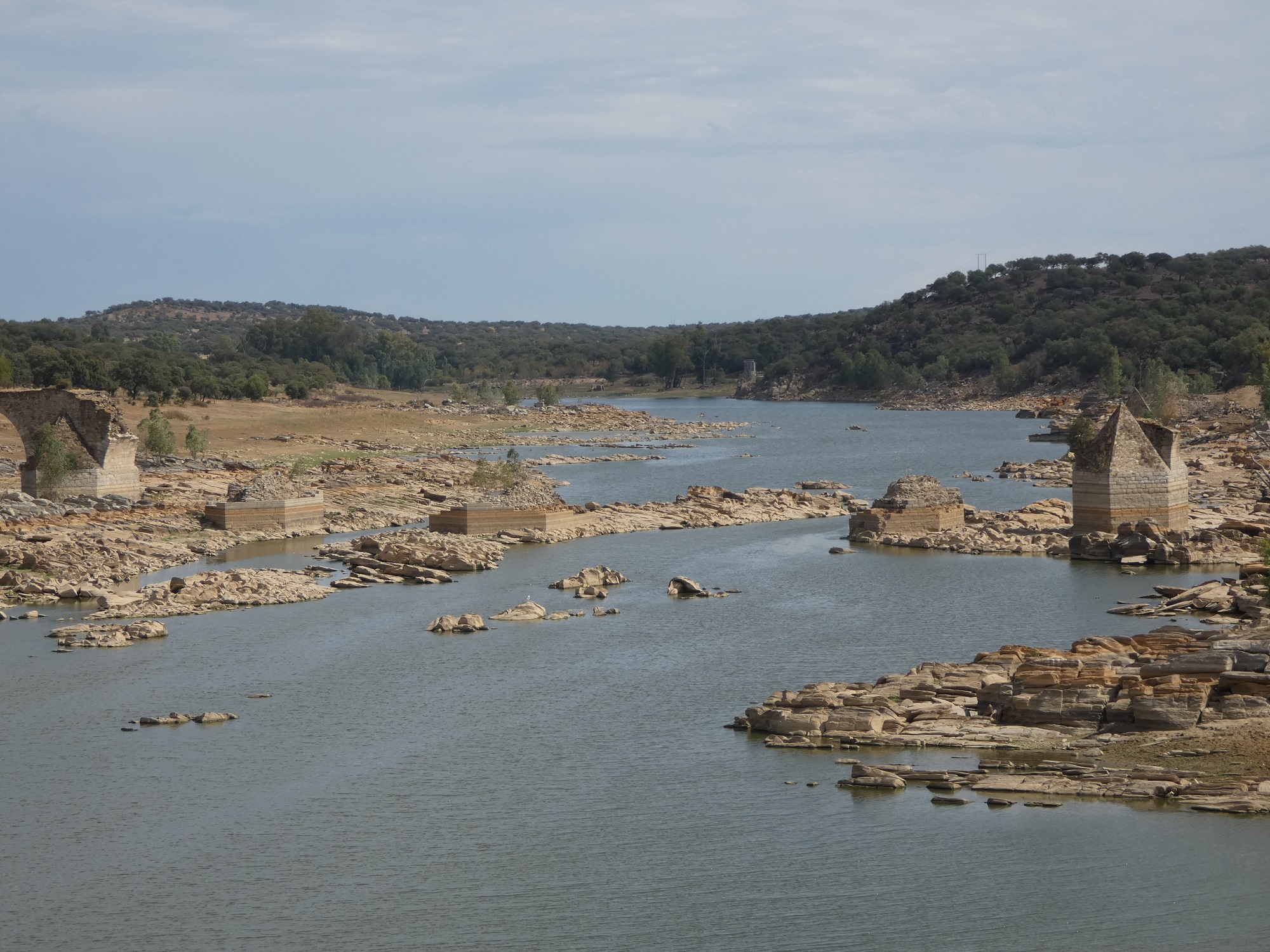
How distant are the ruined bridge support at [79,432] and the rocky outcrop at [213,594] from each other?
1211 centimetres

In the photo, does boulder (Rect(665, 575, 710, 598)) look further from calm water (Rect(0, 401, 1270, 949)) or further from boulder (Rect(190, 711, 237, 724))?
boulder (Rect(190, 711, 237, 724))

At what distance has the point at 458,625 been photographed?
1272 inches

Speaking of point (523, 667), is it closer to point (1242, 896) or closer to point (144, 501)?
point (1242, 896)

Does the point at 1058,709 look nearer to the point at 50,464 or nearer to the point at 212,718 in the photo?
the point at 212,718

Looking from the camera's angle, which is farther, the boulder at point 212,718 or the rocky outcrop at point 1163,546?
the rocky outcrop at point 1163,546

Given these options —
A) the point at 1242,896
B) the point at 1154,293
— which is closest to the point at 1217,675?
the point at 1242,896

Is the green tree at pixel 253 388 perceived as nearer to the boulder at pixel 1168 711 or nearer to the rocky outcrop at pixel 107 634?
the rocky outcrop at pixel 107 634

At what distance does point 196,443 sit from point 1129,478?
128 ft

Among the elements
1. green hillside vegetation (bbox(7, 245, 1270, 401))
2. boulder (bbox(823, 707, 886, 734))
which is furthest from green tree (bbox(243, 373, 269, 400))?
boulder (bbox(823, 707, 886, 734))

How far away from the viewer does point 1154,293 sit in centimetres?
14438

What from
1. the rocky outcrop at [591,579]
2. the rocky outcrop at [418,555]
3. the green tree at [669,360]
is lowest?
the rocky outcrop at [591,579]

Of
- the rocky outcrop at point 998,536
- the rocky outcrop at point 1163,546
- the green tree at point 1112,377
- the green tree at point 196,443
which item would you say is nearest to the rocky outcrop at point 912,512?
the rocky outcrop at point 998,536

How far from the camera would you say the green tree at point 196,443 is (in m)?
64.0

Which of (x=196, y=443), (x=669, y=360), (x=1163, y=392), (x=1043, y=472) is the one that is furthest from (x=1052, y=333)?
(x=196, y=443)
